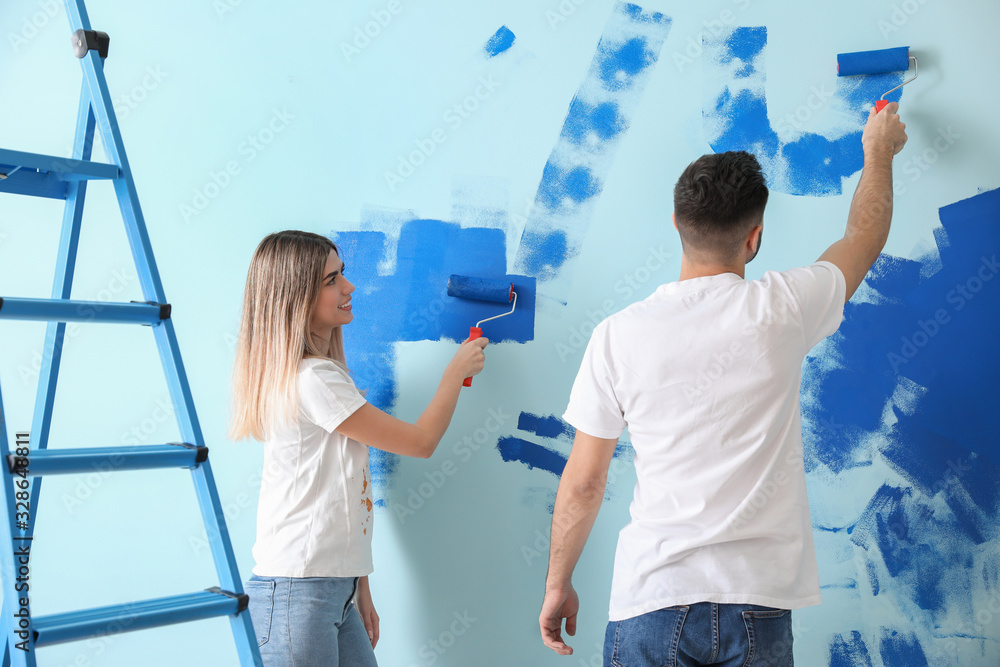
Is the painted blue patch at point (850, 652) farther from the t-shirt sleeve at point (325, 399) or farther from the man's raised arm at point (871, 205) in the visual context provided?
→ the t-shirt sleeve at point (325, 399)

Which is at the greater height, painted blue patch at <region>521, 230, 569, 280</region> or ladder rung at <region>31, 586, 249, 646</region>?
painted blue patch at <region>521, 230, 569, 280</region>

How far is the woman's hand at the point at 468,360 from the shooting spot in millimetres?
1493

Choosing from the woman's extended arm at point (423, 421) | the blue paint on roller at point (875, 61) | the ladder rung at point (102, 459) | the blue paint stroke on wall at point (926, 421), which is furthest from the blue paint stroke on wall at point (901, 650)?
the ladder rung at point (102, 459)

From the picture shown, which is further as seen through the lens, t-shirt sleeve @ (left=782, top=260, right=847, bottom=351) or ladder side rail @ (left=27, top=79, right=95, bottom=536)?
ladder side rail @ (left=27, top=79, right=95, bottom=536)

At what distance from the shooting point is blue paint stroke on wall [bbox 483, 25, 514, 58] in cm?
157

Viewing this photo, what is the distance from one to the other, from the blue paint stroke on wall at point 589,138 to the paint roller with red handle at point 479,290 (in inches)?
2.9

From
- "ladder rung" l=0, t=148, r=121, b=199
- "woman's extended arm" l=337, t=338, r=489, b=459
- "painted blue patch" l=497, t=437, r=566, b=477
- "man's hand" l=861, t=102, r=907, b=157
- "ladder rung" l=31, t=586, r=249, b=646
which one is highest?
"man's hand" l=861, t=102, r=907, b=157

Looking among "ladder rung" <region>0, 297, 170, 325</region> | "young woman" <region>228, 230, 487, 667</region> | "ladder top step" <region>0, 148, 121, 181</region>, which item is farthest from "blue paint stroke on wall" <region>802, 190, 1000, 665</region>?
"ladder top step" <region>0, 148, 121, 181</region>

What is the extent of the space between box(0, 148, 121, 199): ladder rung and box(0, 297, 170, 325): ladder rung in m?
0.24

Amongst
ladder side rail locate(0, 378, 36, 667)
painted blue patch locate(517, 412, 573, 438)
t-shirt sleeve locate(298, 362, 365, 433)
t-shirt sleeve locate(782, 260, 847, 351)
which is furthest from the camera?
painted blue patch locate(517, 412, 573, 438)

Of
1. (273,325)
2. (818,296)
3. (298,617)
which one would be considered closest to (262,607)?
(298,617)

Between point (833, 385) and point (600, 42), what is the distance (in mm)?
897

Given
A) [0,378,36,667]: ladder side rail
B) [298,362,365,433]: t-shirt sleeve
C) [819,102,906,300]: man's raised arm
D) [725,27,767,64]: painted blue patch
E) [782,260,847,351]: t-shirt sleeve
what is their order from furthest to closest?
[725,27,767,64]: painted blue patch, [298,362,365,433]: t-shirt sleeve, [819,102,906,300]: man's raised arm, [782,260,847,351]: t-shirt sleeve, [0,378,36,667]: ladder side rail

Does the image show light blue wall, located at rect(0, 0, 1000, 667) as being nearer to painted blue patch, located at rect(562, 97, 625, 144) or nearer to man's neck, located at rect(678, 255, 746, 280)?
painted blue patch, located at rect(562, 97, 625, 144)
